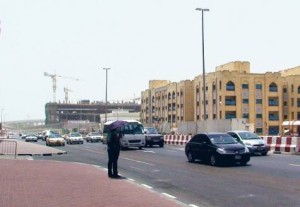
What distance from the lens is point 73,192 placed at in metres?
12.6

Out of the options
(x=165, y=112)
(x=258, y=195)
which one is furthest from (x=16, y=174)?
(x=165, y=112)

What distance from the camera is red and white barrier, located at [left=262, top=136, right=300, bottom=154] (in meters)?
29.2

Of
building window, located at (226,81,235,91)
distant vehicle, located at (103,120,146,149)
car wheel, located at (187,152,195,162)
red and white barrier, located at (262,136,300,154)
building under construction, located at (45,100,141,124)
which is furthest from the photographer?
building under construction, located at (45,100,141,124)

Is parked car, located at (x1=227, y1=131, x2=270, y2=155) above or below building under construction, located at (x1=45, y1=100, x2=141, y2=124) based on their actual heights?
below

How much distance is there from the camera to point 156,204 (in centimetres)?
1072

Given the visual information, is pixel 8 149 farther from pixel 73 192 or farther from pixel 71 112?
pixel 71 112

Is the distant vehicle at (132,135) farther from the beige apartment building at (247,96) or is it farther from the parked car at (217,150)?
the beige apartment building at (247,96)

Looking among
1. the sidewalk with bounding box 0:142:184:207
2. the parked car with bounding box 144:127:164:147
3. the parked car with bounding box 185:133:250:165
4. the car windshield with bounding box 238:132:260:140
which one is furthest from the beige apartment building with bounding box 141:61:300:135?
the sidewalk with bounding box 0:142:184:207

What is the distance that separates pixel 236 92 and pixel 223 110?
14.7ft

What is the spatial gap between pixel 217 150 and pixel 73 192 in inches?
395

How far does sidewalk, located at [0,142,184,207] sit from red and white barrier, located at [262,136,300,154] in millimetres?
15801

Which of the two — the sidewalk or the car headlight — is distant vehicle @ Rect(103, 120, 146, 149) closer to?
the car headlight

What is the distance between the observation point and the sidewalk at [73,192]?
10766mm

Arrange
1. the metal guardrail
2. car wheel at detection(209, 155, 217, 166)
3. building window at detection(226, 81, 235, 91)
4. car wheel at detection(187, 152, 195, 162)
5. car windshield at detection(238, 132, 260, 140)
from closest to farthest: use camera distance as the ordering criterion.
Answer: car wheel at detection(209, 155, 217, 166) < car wheel at detection(187, 152, 195, 162) < car windshield at detection(238, 132, 260, 140) < the metal guardrail < building window at detection(226, 81, 235, 91)
